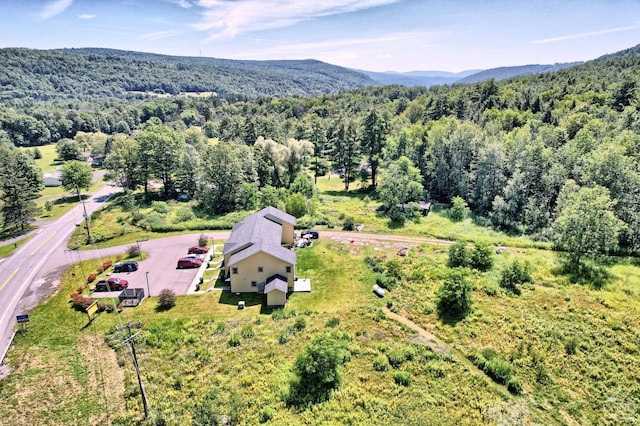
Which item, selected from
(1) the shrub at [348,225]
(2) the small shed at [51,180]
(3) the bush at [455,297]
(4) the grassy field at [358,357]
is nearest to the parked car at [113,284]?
(4) the grassy field at [358,357]

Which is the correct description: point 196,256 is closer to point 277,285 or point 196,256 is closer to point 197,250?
point 197,250

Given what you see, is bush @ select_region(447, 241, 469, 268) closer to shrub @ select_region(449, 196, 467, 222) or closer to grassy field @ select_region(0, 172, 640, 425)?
grassy field @ select_region(0, 172, 640, 425)

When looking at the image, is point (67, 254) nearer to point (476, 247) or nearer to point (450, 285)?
point (450, 285)

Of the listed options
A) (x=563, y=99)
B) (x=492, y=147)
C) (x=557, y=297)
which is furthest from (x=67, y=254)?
(x=563, y=99)

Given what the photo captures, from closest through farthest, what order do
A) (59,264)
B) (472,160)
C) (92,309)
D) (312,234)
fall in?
(92,309) → (59,264) → (312,234) → (472,160)

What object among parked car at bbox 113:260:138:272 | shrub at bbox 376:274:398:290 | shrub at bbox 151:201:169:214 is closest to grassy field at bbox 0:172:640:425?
shrub at bbox 376:274:398:290

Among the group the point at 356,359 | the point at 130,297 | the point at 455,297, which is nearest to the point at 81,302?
the point at 130,297

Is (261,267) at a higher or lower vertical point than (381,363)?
higher
